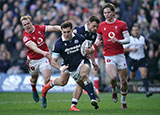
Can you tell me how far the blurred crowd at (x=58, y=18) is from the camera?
1983 centimetres

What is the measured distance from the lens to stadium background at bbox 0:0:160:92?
19.4 m

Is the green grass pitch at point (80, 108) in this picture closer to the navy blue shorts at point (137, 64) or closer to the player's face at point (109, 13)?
the player's face at point (109, 13)

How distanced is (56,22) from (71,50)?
413 inches

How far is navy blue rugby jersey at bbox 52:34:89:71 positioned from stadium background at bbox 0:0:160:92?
9.37 meters

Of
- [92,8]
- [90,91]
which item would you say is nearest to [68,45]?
[90,91]

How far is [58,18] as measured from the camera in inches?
832

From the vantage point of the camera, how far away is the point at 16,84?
19.9m

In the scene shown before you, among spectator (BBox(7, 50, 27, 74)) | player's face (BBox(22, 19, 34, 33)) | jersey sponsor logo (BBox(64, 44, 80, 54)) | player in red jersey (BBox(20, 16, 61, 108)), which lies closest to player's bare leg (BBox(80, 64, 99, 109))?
jersey sponsor logo (BBox(64, 44, 80, 54))

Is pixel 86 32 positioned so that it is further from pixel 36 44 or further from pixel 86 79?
pixel 36 44

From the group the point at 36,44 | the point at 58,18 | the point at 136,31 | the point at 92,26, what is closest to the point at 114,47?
the point at 92,26

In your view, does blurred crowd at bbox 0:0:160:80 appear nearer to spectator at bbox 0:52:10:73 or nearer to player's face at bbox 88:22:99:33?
spectator at bbox 0:52:10:73

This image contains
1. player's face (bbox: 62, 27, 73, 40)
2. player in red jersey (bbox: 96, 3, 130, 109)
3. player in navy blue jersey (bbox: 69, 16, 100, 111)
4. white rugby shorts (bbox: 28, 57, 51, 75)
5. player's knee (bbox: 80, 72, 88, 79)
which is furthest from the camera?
white rugby shorts (bbox: 28, 57, 51, 75)

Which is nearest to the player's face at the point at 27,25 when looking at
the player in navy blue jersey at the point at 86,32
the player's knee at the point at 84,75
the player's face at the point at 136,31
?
the player in navy blue jersey at the point at 86,32

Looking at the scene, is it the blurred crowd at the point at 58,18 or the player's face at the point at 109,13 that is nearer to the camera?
the player's face at the point at 109,13
